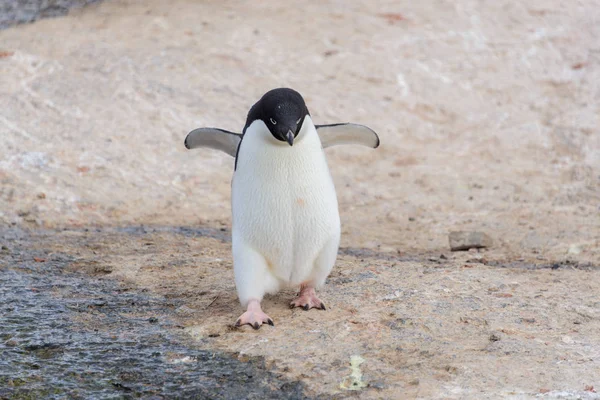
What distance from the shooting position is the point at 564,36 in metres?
7.38

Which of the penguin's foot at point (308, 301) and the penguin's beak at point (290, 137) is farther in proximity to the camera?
the penguin's foot at point (308, 301)

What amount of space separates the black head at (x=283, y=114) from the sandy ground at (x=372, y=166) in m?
0.69

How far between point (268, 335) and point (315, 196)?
0.55 m

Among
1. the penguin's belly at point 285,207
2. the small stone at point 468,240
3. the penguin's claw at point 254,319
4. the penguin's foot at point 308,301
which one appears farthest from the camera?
the small stone at point 468,240

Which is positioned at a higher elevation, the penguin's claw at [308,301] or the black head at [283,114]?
the black head at [283,114]

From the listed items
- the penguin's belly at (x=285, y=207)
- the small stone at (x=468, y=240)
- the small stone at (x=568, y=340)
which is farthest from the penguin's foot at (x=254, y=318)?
the small stone at (x=468, y=240)

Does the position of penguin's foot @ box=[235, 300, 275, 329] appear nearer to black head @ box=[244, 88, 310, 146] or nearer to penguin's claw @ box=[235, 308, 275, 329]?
penguin's claw @ box=[235, 308, 275, 329]

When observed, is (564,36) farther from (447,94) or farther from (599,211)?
(599,211)

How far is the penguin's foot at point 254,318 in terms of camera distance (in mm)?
3010

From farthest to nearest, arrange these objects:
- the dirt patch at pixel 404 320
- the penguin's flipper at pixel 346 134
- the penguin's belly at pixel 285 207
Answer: the penguin's flipper at pixel 346 134 → the penguin's belly at pixel 285 207 → the dirt patch at pixel 404 320

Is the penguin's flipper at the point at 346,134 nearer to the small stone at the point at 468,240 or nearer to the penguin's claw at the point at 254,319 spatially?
the penguin's claw at the point at 254,319

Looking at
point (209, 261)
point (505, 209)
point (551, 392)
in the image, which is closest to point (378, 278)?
point (209, 261)

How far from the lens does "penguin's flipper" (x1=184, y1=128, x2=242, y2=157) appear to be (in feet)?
11.4

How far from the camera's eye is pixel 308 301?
3229 millimetres
